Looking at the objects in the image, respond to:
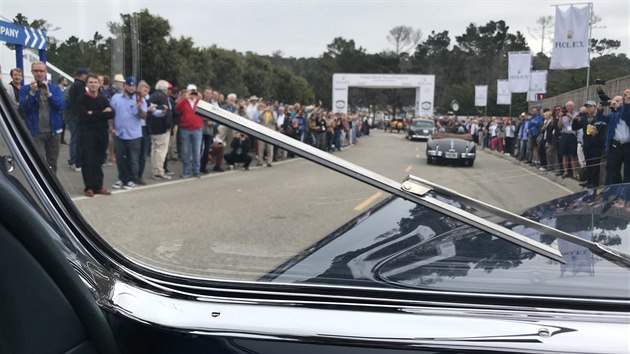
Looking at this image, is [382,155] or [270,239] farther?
[382,155]

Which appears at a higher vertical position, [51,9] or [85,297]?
[51,9]

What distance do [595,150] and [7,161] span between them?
5.91 feet

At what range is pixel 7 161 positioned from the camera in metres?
1.09

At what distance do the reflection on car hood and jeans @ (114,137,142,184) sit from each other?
1342 mm

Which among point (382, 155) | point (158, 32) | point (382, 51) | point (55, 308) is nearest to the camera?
point (55, 308)

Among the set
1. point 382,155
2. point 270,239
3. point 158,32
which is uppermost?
point 158,32

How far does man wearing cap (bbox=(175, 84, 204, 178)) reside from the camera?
5.83 feet

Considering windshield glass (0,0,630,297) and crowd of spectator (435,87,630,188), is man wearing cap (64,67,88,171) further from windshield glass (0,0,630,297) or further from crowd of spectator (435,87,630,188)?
crowd of spectator (435,87,630,188)

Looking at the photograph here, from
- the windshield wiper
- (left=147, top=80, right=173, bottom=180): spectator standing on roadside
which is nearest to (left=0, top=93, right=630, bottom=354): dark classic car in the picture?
the windshield wiper

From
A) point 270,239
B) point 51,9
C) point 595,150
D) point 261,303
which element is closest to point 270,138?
point 261,303

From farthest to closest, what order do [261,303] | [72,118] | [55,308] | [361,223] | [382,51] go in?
[361,223]
[382,51]
[72,118]
[261,303]
[55,308]

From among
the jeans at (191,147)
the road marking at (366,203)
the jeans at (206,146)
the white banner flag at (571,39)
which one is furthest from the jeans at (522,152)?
the jeans at (191,147)

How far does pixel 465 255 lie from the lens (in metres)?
1.53

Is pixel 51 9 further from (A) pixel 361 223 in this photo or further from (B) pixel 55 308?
(A) pixel 361 223
